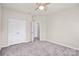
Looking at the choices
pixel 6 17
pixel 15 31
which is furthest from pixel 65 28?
pixel 6 17

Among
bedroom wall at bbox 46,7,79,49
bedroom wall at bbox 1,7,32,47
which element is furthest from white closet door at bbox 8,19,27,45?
bedroom wall at bbox 46,7,79,49

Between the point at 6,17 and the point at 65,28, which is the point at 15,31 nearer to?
the point at 6,17

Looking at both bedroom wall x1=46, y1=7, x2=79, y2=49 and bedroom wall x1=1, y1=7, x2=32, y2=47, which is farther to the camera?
bedroom wall x1=1, y1=7, x2=32, y2=47

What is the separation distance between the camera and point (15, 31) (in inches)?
140

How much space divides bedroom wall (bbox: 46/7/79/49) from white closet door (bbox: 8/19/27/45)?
1483 mm

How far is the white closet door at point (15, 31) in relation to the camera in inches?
136

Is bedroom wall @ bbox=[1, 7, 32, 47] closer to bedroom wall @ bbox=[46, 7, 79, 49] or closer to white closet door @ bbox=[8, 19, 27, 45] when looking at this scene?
white closet door @ bbox=[8, 19, 27, 45]

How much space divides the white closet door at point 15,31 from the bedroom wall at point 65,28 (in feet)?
4.87

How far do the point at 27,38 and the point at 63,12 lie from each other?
7.68 ft

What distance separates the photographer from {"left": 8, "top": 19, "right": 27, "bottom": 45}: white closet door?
346 centimetres

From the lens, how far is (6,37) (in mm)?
3307

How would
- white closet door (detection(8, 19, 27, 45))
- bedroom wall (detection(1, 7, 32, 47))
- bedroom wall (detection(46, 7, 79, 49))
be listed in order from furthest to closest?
white closet door (detection(8, 19, 27, 45))
bedroom wall (detection(1, 7, 32, 47))
bedroom wall (detection(46, 7, 79, 49))

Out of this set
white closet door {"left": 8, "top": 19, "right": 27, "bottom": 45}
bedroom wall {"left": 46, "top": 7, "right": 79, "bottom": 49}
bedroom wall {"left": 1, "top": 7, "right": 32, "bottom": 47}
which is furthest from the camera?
white closet door {"left": 8, "top": 19, "right": 27, "bottom": 45}

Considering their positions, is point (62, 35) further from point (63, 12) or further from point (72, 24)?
point (63, 12)
